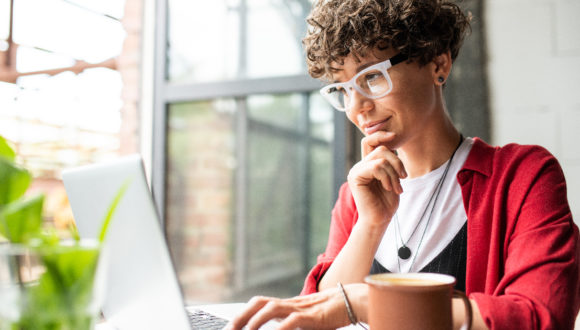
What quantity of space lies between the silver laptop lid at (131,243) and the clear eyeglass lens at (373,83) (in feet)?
2.18

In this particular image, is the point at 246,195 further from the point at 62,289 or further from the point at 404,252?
the point at 62,289

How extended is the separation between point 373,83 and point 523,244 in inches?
18.9

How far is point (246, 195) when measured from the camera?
222 cm

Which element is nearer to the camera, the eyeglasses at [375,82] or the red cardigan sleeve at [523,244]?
the red cardigan sleeve at [523,244]

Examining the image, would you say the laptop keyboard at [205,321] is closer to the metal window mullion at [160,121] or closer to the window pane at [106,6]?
the metal window mullion at [160,121]

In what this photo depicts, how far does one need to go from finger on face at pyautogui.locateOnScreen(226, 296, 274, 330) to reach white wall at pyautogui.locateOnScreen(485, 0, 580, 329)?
1.27 meters

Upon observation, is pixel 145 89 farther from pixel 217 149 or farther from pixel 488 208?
pixel 488 208

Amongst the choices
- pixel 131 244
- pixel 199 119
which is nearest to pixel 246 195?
pixel 199 119

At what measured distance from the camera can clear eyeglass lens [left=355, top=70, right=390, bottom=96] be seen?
3.52 ft

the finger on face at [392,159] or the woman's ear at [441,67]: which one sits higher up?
the woman's ear at [441,67]

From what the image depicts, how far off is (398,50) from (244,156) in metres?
1.26

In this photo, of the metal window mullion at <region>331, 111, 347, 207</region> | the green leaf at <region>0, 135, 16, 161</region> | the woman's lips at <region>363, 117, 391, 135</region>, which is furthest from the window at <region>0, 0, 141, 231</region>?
the green leaf at <region>0, 135, 16, 161</region>

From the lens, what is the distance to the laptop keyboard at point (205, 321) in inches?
31.5

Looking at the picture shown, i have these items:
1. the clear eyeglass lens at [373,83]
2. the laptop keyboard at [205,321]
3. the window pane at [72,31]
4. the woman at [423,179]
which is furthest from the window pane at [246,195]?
the laptop keyboard at [205,321]
